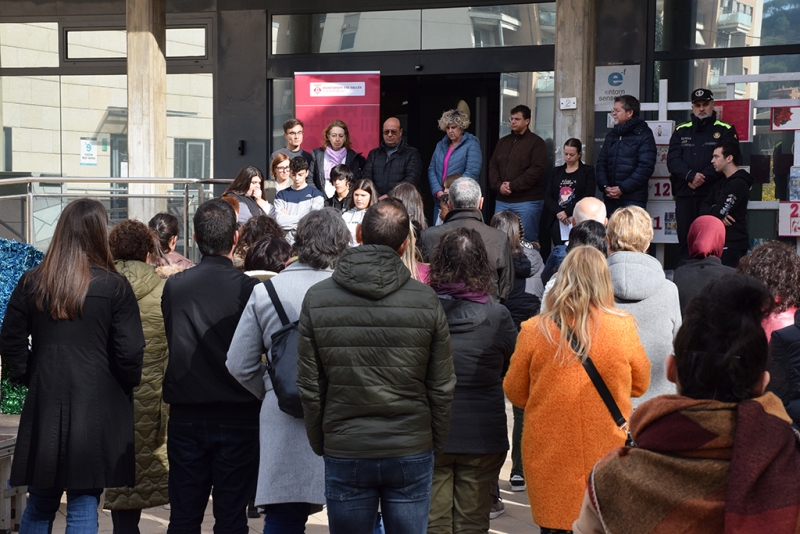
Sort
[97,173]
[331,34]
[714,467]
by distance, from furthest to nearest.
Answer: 1. [97,173]
2. [331,34]
3. [714,467]

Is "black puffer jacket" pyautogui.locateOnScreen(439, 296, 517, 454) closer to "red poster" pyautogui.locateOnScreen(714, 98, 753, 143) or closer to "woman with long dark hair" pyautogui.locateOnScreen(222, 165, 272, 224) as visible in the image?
"woman with long dark hair" pyautogui.locateOnScreen(222, 165, 272, 224)

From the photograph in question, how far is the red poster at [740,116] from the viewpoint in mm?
9369

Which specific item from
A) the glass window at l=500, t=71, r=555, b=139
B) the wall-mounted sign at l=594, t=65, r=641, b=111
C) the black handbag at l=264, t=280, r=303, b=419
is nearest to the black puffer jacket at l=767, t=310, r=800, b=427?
the black handbag at l=264, t=280, r=303, b=419

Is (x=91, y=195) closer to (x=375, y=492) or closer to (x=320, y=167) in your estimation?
(x=320, y=167)

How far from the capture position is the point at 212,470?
4.11m

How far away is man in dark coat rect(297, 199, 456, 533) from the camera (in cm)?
333

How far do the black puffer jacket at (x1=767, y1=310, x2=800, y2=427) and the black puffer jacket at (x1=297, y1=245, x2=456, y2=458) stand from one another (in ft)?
3.78

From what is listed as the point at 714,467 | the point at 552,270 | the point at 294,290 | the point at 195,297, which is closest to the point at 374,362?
the point at 294,290

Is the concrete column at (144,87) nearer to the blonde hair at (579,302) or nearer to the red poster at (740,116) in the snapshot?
the red poster at (740,116)

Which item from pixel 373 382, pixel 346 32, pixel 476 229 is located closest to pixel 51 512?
pixel 373 382

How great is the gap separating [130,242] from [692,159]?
19.5ft

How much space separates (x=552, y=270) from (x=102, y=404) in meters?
2.99

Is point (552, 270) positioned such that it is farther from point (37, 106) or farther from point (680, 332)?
point (37, 106)

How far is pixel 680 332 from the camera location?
1970mm
